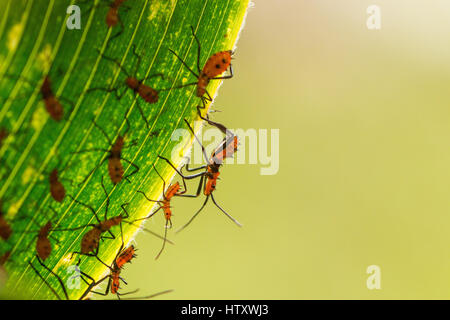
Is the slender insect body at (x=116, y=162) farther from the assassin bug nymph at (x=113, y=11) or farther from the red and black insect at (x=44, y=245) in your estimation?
the assassin bug nymph at (x=113, y=11)

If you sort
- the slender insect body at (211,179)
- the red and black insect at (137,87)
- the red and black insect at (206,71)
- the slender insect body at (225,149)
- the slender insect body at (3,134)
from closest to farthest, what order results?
the slender insect body at (3,134) → the red and black insect at (137,87) → the red and black insect at (206,71) → the slender insect body at (225,149) → the slender insect body at (211,179)

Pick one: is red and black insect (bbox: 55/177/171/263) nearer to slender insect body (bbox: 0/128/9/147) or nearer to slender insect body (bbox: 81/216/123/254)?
slender insect body (bbox: 81/216/123/254)

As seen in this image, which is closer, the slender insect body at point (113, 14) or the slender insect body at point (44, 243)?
the slender insect body at point (113, 14)

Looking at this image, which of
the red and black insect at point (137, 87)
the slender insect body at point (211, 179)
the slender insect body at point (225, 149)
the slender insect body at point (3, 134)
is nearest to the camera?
the slender insect body at point (3, 134)

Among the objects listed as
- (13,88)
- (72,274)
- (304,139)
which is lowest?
(72,274)

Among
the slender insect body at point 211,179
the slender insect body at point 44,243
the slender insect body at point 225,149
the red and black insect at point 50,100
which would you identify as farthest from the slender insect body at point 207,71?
the slender insect body at point 211,179

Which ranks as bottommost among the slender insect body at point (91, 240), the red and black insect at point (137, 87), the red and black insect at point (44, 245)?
the red and black insect at point (44, 245)

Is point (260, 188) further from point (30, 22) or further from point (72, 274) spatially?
point (30, 22)

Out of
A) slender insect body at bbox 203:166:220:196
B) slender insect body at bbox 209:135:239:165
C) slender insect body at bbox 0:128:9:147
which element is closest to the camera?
slender insect body at bbox 0:128:9:147

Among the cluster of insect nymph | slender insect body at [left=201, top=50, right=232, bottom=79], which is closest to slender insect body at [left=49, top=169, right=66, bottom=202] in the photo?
the cluster of insect nymph

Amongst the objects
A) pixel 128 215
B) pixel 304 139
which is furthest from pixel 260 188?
pixel 128 215

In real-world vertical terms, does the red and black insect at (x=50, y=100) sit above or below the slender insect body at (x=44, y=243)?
above
